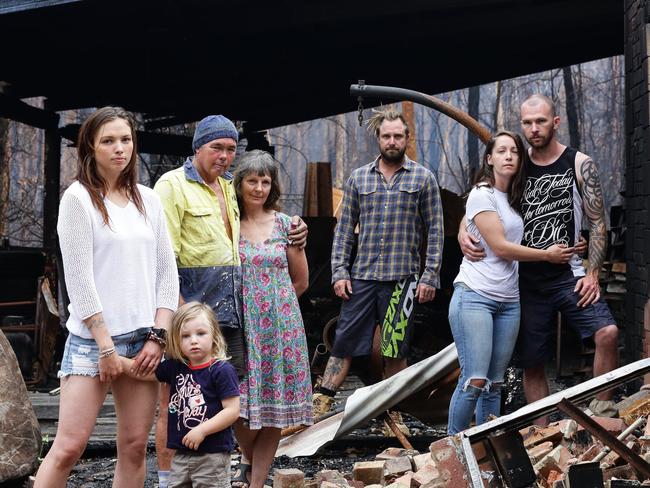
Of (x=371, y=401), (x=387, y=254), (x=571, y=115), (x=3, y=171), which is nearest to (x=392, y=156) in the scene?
(x=387, y=254)

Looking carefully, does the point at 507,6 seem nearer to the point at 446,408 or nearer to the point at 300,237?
the point at 446,408

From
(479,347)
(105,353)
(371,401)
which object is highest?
(105,353)

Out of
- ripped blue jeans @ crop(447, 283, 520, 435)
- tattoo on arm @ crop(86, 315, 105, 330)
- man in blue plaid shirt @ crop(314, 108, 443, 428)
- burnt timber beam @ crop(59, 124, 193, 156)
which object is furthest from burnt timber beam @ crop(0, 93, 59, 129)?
tattoo on arm @ crop(86, 315, 105, 330)

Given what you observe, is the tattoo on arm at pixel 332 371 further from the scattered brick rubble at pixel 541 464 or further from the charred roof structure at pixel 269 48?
the charred roof structure at pixel 269 48

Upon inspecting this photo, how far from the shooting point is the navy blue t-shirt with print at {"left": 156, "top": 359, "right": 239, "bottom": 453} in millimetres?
4340

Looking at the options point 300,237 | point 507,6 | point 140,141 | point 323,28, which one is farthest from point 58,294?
point 300,237

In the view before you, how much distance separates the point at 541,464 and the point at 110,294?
7.16ft

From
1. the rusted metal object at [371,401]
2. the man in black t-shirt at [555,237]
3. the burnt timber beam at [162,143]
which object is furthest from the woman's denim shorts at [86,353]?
the burnt timber beam at [162,143]

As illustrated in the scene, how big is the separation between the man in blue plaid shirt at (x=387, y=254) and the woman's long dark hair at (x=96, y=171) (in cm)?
278

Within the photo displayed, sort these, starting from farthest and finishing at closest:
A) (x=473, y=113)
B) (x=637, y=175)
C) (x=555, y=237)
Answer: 1. (x=473, y=113)
2. (x=637, y=175)
3. (x=555, y=237)

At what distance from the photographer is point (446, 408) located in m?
6.97

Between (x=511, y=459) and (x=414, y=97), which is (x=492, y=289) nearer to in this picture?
(x=511, y=459)

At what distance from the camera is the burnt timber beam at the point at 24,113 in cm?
Answer: 1342

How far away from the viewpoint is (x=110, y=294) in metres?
4.07
